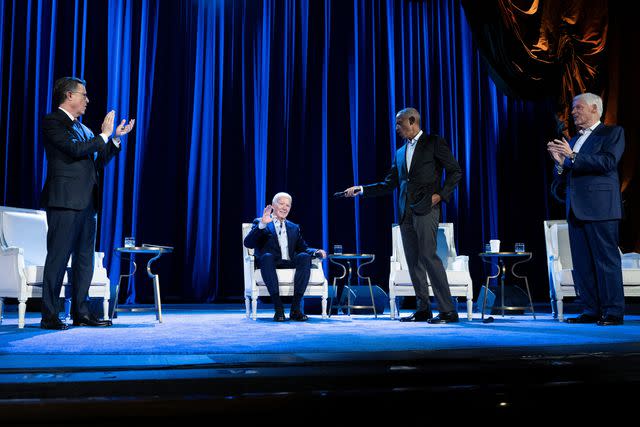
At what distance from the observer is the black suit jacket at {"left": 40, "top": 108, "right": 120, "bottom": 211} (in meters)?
3.53

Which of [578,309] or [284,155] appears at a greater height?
[284,155]

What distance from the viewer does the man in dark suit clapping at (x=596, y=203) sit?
394cm

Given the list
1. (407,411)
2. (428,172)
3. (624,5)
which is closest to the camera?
(407,411)

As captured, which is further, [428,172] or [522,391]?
[428,172]

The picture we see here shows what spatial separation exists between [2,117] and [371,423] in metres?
5.93

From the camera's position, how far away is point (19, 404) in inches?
56.8

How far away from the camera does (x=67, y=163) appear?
11.8 ft

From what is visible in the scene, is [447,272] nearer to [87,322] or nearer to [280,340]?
[280,340]

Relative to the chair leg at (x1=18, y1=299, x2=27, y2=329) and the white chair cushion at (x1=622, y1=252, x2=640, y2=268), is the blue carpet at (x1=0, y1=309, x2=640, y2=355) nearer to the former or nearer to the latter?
the chair leg at (x1=18, y1=299, x2=27, y2=329)

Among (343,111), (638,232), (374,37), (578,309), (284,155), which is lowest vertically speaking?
(578,309)

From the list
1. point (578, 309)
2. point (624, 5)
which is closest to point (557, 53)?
point (624, 5)

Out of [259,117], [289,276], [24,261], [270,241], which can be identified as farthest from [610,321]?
[259,117]

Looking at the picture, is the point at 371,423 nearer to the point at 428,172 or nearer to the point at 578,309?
the point at 428,172

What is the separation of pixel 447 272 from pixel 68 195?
287 cm
